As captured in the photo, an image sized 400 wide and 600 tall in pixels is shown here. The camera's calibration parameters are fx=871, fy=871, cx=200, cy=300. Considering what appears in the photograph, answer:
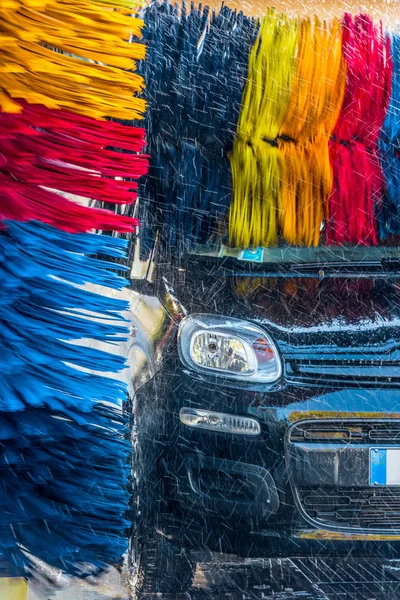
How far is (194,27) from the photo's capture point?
1889mm

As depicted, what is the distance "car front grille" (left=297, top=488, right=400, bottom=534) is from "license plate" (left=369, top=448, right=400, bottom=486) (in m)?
0.02

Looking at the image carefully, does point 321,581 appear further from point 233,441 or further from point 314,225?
point 314,225

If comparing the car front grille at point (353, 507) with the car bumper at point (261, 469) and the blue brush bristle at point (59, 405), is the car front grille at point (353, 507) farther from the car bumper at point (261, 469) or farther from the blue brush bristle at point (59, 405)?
the blue brush bristle at point (59, 405)

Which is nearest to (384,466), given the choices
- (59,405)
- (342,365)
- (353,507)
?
(353,507)

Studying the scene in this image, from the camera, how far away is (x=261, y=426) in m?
2.23

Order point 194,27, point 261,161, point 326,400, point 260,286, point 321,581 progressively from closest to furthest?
point 194,27
point 261,161
point 326,400
point 260,286
point 321,581

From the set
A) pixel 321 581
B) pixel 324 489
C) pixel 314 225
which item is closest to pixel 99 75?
pixel 314 225

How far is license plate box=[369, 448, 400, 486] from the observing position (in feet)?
7.34

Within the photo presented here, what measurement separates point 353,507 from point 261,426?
0.32 meters

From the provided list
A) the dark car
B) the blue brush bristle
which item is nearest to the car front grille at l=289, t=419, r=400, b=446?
the dark car

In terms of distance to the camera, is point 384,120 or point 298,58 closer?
point 298,58

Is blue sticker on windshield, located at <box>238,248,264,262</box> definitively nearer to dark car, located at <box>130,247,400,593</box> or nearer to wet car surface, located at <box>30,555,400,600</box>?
dark car, located at <box>130,247,400,593</box>

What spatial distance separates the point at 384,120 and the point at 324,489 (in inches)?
37.0

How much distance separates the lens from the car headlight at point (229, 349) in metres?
2.26
